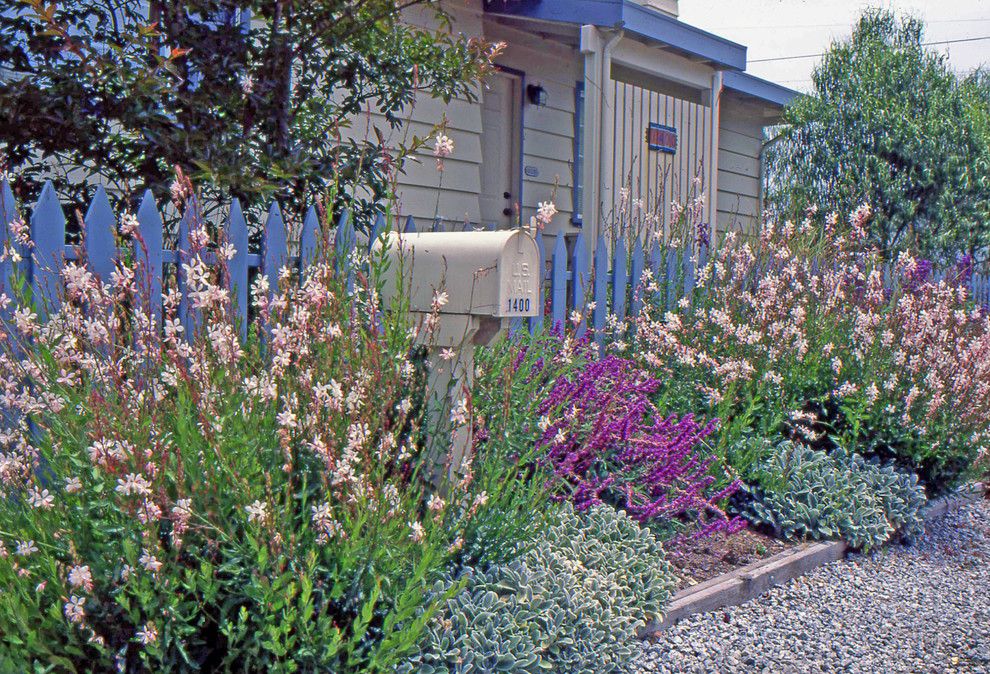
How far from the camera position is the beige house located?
8133 mm

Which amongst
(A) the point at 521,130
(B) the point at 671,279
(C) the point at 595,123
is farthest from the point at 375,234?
(A) the point at 521,130

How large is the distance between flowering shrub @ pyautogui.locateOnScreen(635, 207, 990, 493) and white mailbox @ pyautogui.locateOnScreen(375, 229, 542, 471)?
173 centimetres

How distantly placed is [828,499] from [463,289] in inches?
101

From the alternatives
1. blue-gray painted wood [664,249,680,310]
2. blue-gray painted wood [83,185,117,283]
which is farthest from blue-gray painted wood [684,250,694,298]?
blue-gray painted wood [83,185,117,283]

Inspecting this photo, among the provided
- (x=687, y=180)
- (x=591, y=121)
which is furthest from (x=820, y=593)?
(x=687, y=180)

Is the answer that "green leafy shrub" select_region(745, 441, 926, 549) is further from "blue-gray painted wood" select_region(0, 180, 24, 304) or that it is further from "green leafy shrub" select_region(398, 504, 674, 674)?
"blue-gray painted wood" select_region(0, 180, 24, 304)

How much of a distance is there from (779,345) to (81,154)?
3.61 metres

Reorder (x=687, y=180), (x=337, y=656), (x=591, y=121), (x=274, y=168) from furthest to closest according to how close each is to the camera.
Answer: (x=687, y=180) → (x=591, y=121) → (x=274, y=168) → (x=337, y=656)

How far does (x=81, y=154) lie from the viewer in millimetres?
4488

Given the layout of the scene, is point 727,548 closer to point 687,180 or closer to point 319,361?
point 319,361

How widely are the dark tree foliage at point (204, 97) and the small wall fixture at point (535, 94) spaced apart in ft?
13.6

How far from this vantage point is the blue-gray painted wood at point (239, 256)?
3.81 metres

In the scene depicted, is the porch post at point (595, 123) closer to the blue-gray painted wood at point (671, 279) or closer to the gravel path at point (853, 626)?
the blue-gray painted wood at point (671, 279)

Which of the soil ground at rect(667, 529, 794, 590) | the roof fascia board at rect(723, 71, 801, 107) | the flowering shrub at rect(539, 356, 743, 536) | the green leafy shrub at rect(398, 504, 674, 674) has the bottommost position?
the soil ground at rect(667, 529, 794, 590)
